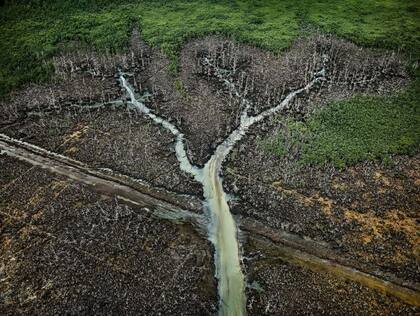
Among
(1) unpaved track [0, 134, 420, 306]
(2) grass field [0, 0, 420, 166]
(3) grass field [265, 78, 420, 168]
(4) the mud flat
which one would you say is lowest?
(4) the mud flat

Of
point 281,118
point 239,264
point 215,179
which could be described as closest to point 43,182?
point 215,179

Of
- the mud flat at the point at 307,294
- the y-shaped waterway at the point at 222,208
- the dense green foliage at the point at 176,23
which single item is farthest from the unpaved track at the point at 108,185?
the dense green foliage at the point at 176,23

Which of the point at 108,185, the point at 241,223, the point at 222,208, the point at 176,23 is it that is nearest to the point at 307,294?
the point at 241,223

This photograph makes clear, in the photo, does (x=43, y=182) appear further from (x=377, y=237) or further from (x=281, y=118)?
(x=377, y=237)

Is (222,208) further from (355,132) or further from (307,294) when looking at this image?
(355,132)

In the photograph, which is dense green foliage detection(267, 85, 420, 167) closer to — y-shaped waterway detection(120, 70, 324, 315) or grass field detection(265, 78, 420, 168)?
grass field detection(265, 78, 420, 168)

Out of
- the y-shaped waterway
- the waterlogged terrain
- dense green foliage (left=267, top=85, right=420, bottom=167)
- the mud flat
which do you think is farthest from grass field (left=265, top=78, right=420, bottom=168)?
the mud flat
